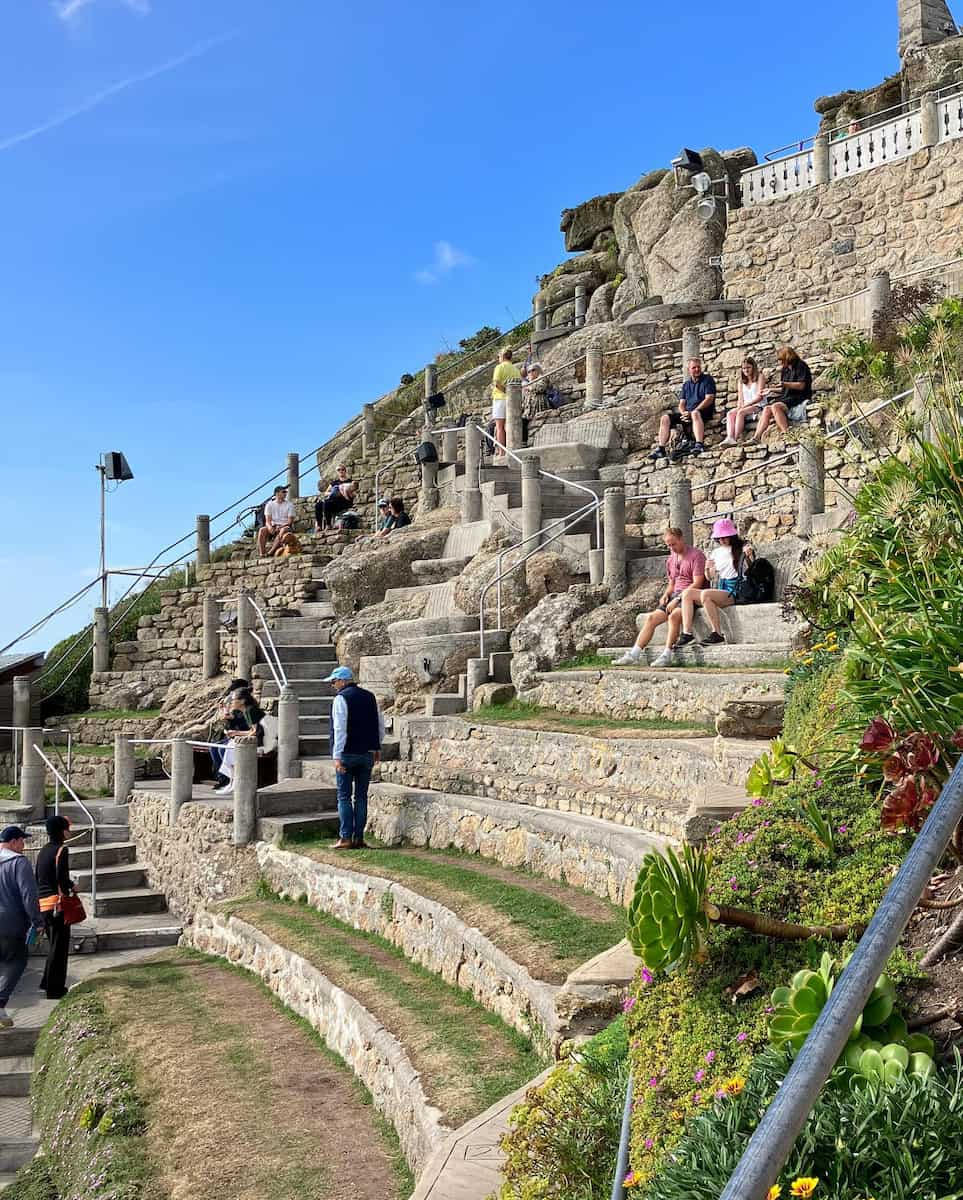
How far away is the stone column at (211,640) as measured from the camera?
19578 millimetres

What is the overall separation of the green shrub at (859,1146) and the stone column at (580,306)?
97.1 ft

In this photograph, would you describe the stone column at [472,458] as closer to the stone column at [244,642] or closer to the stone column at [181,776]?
the stone column at [244,642]

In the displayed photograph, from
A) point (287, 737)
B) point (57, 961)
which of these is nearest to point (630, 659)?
point (287, 737)

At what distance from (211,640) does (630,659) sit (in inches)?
392

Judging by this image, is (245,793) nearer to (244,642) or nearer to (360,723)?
(360,723)

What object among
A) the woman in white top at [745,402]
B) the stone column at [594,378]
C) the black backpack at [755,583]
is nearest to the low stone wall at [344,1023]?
the black backpack at [755,583]

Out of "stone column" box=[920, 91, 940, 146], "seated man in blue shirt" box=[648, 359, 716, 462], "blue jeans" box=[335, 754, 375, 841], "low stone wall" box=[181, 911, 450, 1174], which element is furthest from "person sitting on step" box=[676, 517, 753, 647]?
"stone column" box=[920, 91, 940, 146]

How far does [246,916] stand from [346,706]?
2018 mm

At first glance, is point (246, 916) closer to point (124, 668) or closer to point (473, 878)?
point (473, 878)

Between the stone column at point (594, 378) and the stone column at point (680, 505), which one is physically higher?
the stone column at point (594, 378)

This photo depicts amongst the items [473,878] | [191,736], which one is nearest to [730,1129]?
[473,878]

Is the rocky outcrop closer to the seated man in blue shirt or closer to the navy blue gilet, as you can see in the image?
the seated man in blue shirt

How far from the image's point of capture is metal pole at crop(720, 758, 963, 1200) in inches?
65.0

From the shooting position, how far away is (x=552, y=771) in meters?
10.4
